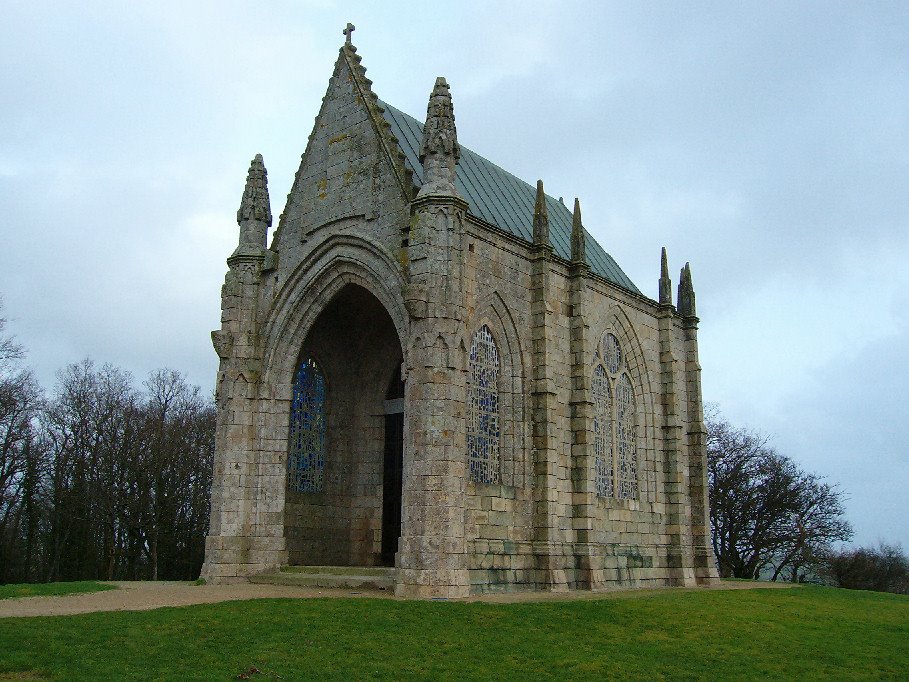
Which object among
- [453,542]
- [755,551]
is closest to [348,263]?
[453,542]

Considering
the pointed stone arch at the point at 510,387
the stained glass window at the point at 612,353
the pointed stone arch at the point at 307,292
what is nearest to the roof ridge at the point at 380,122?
the pointed stone arch at the point at 307,292

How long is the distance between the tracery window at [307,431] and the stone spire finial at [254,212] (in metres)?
3.29

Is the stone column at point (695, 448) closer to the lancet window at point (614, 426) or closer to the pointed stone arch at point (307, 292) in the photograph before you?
the lancet window at point (614, 426)

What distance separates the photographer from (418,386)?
55.3ft

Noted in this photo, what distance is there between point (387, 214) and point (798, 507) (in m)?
30.4

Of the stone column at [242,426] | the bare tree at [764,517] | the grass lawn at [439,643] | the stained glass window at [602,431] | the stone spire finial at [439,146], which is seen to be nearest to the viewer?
the grass lawn at [439,643]

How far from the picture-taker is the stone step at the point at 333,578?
685 inches

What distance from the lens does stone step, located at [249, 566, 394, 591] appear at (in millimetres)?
17391

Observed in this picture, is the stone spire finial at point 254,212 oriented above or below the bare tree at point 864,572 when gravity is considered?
above

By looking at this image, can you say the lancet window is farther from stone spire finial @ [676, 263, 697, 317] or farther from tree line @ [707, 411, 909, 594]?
tree line @ [707, 411, 909, 594]

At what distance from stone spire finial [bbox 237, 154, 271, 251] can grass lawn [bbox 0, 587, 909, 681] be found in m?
10.2

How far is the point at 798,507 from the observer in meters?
41.4

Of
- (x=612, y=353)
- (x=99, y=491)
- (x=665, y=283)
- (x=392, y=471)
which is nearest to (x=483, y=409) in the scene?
(x=392, y=471)

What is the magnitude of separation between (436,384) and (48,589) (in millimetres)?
8786
